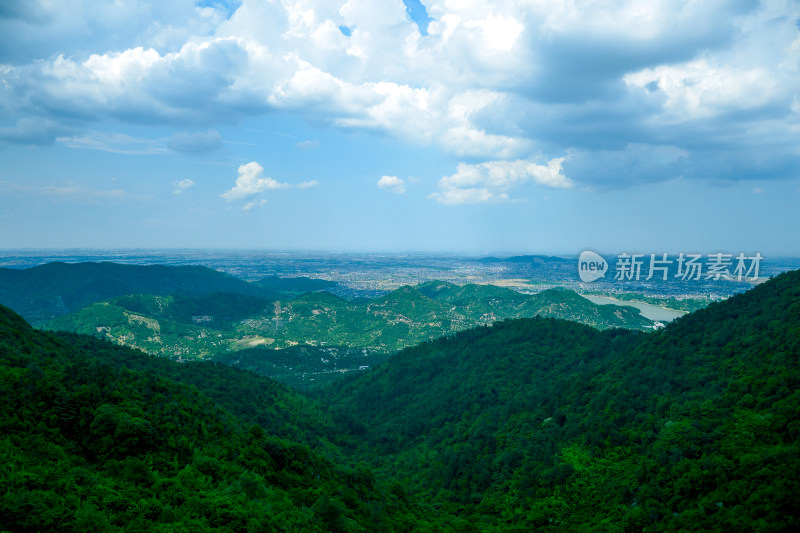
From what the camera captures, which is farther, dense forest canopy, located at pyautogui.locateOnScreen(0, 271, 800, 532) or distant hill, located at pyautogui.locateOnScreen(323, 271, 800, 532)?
distant hill, located at pyautogui.locateOnScreen(323, 271, 800, 532)

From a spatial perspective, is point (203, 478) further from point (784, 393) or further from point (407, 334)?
point (407, 334)

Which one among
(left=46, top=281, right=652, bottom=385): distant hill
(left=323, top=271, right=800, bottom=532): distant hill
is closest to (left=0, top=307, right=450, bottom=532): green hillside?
(left=323, top=271, right=800, bottom=532): distant hill

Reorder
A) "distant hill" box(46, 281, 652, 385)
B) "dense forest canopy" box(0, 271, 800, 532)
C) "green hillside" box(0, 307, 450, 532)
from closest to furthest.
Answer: "green hillside" box(0, 307, 450, 532), "dense forest canopy" box(0, 271, 800, 532), "distant hill" box(46, 281, 652, 385)

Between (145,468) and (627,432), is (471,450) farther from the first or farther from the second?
(145,468)

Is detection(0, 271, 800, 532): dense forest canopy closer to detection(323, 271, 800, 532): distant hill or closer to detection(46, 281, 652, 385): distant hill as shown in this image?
detection(323, 271, 800, 532): distant hill

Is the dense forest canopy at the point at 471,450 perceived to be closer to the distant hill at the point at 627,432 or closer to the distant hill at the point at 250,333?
the distant hill at the point at 627,432

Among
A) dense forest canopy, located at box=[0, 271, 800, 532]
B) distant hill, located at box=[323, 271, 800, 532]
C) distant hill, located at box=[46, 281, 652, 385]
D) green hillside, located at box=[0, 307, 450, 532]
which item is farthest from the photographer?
distant hill, located at box=[46, 281, 652, 385]

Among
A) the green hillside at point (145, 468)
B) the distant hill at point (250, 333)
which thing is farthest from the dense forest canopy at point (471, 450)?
the distant hill at point (250, 333)

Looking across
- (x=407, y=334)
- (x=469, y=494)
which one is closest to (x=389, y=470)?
(x=469, y=494)

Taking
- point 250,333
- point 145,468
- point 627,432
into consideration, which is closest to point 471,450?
point 627,432
